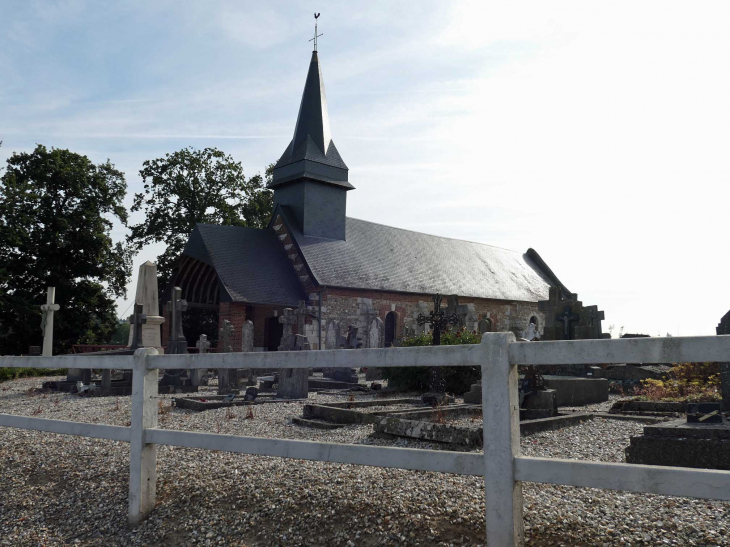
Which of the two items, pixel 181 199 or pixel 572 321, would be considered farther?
pixel 181 199

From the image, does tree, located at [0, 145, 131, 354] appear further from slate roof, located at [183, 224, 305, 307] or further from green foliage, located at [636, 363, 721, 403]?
green foliage, located at [636, 363, 721, 403]

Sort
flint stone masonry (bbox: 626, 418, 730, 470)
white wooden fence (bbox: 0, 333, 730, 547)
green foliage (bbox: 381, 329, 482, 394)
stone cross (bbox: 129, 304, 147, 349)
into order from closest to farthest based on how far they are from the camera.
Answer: white wooden fence (bbox: 0, 333, 730, 547) → flint stone masonry (bbox: 626, 418, 730, 470) → green foliage (bbox: 381, 329, 482, 394) → stone cross (bbox: 129, 304, 147, 349)

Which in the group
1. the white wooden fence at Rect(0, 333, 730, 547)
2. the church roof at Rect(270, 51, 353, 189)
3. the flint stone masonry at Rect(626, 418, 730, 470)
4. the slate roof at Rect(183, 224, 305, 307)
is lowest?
the flint stone masonry at Rect(626, 418, 730, 470)

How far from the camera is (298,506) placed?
152 inches

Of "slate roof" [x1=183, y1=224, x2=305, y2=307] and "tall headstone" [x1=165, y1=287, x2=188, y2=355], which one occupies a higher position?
"slate roof" [x1=183, y1=224, x2=305, y2=307]

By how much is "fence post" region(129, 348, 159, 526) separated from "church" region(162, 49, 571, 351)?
1891cm

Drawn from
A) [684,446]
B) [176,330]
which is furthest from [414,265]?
[684,446]

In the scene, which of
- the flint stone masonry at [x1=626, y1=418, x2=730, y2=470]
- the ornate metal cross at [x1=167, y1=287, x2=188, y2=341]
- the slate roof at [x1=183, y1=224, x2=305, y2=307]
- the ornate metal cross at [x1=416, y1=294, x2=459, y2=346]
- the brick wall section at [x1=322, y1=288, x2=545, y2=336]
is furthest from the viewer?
the brick wall section at [x1=322, y1=288, x2=545, y2=336]

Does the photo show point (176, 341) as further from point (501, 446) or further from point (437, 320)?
point (501, 446)

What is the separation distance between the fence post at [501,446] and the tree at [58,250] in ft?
91.7

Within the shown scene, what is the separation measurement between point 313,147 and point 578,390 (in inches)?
868

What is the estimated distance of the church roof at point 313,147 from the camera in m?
29.2

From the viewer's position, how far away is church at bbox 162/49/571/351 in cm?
2566

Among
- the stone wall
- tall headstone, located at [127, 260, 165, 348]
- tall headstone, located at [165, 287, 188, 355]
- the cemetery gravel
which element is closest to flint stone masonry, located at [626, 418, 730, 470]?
the cemetery gravel
